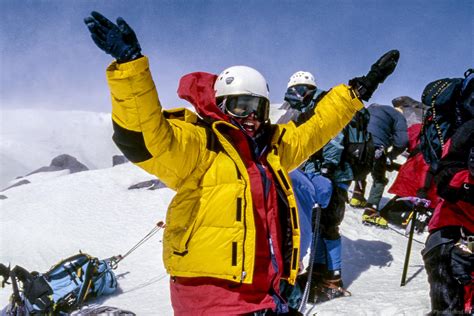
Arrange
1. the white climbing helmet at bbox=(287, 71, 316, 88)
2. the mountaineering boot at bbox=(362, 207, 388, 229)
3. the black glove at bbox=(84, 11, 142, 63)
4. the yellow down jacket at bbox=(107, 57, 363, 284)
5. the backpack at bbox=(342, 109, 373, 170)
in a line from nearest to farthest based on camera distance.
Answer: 1. the black glove at bbox=(84, 11, 142, 63)
2. the yellow down jacket at bbox=(107, 57, 363, 284)
3. the backpack at bbox=(342, 109, 373, 170)
4. the white climbing helmet at bbox=(287, 71, 316, 88)
5. the mountaineering boot at bbox=(362, 207, 388, 229)

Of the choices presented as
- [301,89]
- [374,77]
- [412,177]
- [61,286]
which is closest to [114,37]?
[374,77]

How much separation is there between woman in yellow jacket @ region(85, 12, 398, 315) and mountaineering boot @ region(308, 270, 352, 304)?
247 cm

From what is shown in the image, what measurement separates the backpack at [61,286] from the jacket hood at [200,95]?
3.03 metres

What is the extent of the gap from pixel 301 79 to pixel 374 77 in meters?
2.90

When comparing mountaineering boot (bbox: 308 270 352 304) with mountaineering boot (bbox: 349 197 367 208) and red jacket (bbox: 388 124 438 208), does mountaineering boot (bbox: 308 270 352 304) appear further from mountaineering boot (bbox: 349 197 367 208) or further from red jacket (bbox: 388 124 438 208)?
mountaineering boot (bbox: 349 197 367 208)

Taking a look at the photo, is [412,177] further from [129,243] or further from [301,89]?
[129,243]

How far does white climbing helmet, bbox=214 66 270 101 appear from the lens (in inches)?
95.6

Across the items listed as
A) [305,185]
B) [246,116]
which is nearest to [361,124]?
[305,185]

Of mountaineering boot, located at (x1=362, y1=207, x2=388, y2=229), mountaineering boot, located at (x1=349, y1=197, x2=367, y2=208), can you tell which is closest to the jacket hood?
mountaineering boot, located at (x1=362, y1=207, x2=388, y2=229)

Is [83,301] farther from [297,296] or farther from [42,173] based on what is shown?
[42,173]

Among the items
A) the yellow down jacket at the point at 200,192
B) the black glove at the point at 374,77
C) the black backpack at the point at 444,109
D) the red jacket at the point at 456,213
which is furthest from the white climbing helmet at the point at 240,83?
the black backpack at the point at 444,109

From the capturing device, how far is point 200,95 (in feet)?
7.54

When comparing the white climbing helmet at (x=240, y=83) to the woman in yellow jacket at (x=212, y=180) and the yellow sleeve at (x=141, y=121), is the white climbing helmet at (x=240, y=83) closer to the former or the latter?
the woman in yellow jacket at (x=212, y=180)

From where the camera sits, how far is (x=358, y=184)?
885 centimetres
